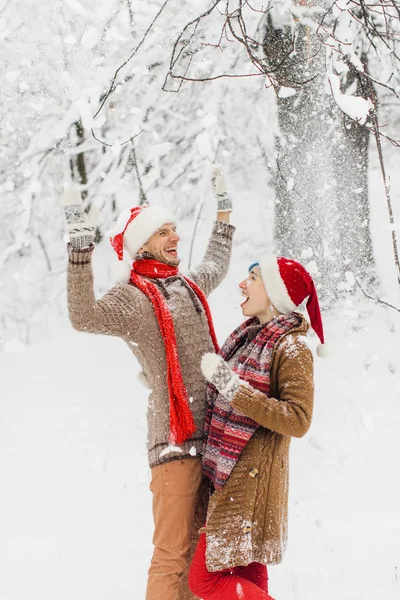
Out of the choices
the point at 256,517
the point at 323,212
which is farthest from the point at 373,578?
the point at 323,212

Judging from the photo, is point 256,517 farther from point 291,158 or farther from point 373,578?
point 291,158

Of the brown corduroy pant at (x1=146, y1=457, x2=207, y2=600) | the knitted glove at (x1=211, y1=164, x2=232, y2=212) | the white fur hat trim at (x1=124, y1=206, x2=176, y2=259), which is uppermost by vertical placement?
the knitted glove at (x1=211, y1=164, x2=232, y2=212)

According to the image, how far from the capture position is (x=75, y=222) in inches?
95.3

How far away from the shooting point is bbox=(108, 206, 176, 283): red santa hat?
2909mm

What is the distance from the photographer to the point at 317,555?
3.92 meters

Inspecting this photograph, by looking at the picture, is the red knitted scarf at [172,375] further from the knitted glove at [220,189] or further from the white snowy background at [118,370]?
the white snowy background at [118,370]

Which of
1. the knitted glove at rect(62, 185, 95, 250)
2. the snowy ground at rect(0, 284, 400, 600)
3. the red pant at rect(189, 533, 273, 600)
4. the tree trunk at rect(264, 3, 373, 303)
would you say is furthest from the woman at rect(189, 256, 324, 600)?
the tree trunk at rect(264, 3, 373, 303)

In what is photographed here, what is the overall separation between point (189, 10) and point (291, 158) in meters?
2.37

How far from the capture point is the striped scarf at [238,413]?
2529 mm

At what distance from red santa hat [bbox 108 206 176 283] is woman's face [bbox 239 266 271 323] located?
541mm

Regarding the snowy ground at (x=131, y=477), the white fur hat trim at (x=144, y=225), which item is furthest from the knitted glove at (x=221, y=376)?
the snowy ground at (x=131, y=477)

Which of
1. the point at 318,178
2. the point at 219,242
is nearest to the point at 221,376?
the point at 219,242

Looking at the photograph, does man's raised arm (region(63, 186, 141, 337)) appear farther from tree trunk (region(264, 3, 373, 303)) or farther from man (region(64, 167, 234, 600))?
tree trunk (region(264, 3, 373, 303))

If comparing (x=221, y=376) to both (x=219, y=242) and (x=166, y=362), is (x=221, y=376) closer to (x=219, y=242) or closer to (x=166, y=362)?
(x=166, y=362)
